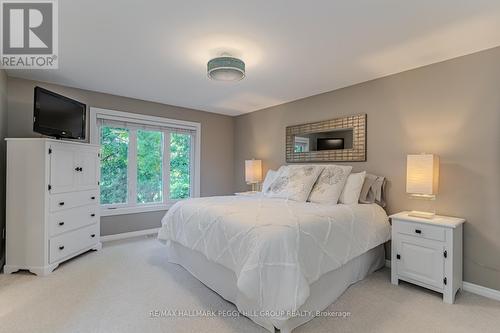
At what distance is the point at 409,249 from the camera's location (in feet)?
7.80

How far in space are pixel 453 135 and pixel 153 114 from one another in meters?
4.17

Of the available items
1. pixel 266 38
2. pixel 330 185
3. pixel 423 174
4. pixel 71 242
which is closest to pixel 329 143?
pixel 330 185

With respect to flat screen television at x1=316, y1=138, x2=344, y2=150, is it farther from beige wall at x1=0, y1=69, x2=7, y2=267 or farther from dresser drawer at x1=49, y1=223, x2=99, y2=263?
beige wall at x1=0, y1=69, x2=7, y2=267

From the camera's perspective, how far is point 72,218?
9.87 feet

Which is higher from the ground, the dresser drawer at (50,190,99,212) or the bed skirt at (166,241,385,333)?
the dresser drawer at (50,190,99,212)

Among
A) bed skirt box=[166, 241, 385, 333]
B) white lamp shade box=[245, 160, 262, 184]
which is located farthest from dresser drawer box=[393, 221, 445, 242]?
white lamp shade box=[245, 160, 262, 184]

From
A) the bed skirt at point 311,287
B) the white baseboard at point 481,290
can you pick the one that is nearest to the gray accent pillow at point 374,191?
the bed skirt at point 311,287

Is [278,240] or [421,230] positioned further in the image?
[421,230]

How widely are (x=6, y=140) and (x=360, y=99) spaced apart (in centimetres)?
424

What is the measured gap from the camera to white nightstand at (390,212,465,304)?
2145 millimetres

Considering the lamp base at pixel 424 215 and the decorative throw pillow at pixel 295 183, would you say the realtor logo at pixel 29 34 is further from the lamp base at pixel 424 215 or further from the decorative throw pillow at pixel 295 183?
the lamp base at pixel 424 215

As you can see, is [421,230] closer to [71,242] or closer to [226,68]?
[226,68]

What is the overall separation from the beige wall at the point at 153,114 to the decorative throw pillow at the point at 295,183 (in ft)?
6.45

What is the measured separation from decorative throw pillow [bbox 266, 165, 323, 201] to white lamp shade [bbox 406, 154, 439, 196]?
100cm
